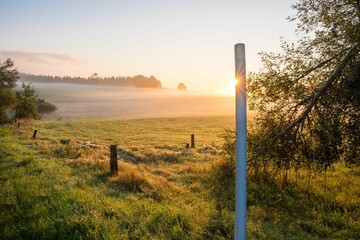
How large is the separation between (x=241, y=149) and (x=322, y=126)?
5.61 m

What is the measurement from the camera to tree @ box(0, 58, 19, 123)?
57.1 m

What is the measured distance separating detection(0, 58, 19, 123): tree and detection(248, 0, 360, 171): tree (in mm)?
60047

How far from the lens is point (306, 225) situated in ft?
26.0

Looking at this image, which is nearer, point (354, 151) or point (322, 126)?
point (322, 126)

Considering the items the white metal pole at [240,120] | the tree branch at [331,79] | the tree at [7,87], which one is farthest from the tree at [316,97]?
the tree at [7,87]

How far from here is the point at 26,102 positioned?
65.2 m

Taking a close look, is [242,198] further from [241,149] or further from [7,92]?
[7,92]

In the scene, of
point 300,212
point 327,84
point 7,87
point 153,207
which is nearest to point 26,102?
point 7,87

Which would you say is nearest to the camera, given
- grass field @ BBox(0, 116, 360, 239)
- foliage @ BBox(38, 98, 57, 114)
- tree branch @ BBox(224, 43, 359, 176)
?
grass field @ BBox(0, 116, 360, 239)

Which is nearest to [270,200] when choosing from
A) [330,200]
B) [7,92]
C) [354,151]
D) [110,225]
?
[330,200]

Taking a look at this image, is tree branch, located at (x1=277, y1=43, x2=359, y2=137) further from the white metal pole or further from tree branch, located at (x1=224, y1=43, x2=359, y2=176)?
the white metal pole

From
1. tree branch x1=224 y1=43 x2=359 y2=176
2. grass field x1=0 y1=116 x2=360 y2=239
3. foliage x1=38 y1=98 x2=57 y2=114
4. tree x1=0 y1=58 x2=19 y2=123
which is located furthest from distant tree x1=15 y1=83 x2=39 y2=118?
tree branch x1=224 y1=43 x2=359 y2=176

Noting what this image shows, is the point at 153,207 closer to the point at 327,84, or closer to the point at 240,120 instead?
the point at 240,120

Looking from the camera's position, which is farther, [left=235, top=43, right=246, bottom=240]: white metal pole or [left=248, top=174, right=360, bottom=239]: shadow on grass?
[left=248, top=174, right=360, bottom=239]: shadow on grass
